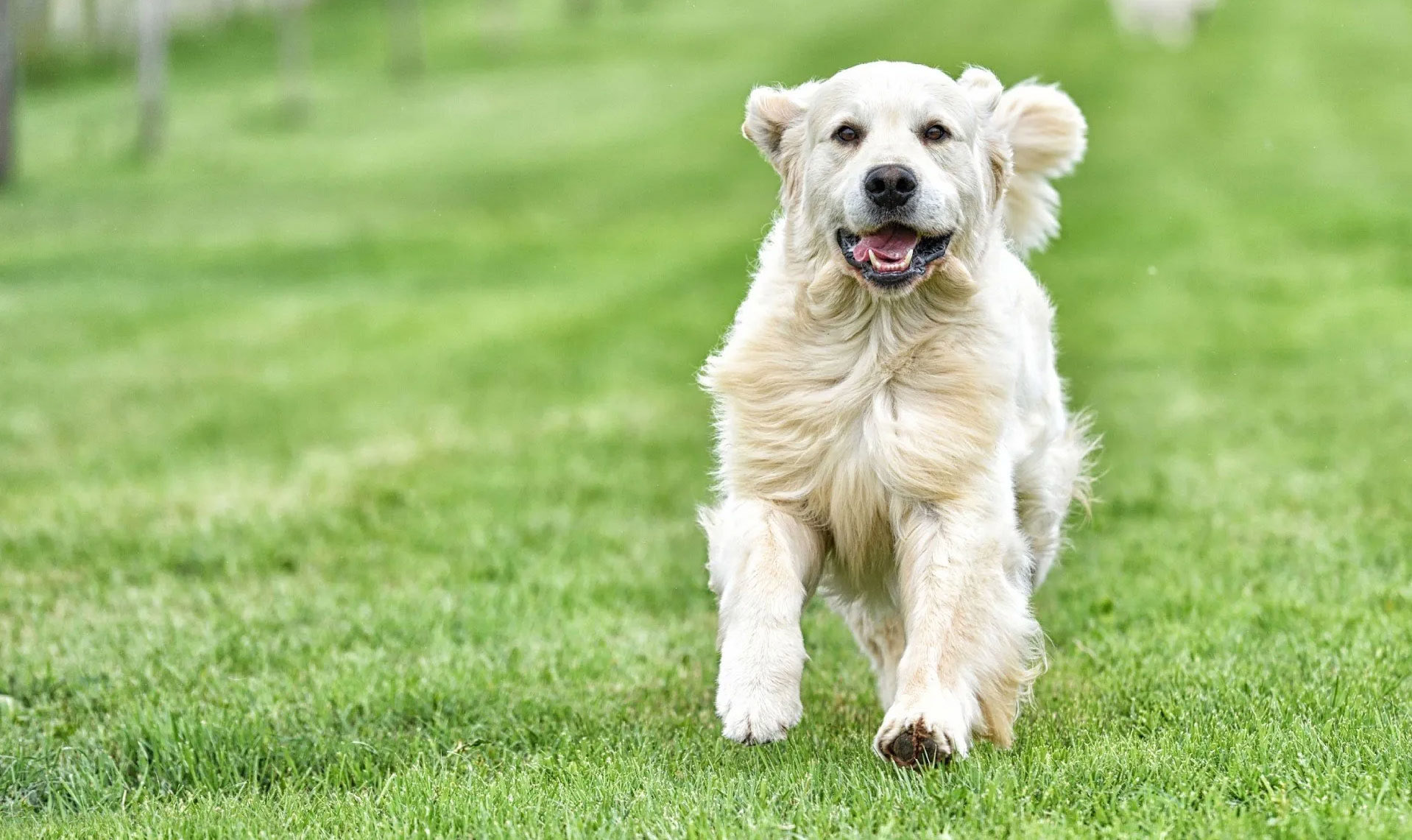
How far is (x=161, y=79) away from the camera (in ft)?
139

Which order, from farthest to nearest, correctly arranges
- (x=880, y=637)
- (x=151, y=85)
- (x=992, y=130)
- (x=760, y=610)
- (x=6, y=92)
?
(x=151, y=85), (x=6, y=92), (x=880, y=637), (x=992, y=130), (x=760, y=610)

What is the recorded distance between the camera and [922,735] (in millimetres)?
4105

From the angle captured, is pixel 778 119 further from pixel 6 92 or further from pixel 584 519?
pixel 6 92

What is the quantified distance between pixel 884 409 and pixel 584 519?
447 centimetres

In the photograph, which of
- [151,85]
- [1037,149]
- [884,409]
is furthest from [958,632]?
[151,85]

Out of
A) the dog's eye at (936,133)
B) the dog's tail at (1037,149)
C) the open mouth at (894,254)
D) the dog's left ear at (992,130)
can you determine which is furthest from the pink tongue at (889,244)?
the dog's tail at (1037,149)

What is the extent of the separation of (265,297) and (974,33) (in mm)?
23829

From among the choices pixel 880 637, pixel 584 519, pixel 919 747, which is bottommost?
pixel 584 519

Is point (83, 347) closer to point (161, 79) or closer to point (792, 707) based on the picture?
→ point (792, 707)

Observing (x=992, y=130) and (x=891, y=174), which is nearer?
(x=891, y=174)

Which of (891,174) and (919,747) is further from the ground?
(891,174)

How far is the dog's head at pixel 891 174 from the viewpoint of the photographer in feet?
14.7

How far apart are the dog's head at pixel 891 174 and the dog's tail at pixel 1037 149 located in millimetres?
711

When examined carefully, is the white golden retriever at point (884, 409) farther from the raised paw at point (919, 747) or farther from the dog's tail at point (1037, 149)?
the dog's tail at point (1037, 149)
